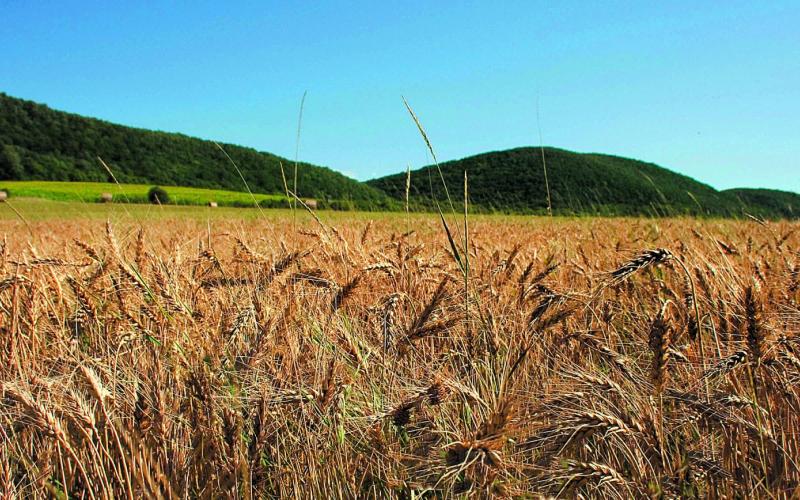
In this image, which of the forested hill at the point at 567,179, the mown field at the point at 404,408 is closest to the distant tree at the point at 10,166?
the forested hill at the point at 567,179

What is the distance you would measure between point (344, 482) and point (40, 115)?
264 ft

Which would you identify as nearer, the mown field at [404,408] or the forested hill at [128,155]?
the mown field at [404,408]

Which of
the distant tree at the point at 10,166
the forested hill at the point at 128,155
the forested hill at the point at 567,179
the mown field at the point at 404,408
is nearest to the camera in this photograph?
the mown field at the point at 404,408

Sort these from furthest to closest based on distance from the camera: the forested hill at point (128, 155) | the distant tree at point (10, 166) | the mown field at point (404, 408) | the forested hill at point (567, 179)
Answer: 1. the forested hill at point (567, 179)
2. the forested hill at point (128, 155)
3. the distant tree at point (10, 166)
4. the mown field at point (404, 408)

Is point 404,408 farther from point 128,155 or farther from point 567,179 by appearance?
point 128,155

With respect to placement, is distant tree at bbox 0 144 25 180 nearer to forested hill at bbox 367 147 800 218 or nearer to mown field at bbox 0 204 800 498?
forested hill at bbox 367 147 800 218

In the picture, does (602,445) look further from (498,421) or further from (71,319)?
(71,319)

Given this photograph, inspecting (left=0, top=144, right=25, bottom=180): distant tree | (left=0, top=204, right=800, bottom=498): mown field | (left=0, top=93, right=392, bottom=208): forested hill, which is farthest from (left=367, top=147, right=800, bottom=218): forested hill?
(left=0, top=204, right=800, bottom=498): mown field

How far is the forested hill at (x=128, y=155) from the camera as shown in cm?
5578

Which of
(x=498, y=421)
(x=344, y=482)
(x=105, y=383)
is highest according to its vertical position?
(x=498, y=421)

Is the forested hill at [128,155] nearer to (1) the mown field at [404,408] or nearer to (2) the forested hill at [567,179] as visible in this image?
(2) the forested hill at [567,179]

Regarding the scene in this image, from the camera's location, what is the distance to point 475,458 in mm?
817

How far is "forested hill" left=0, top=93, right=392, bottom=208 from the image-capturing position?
55.8 meters

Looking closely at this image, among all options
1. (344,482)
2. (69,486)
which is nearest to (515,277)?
(344,482)
